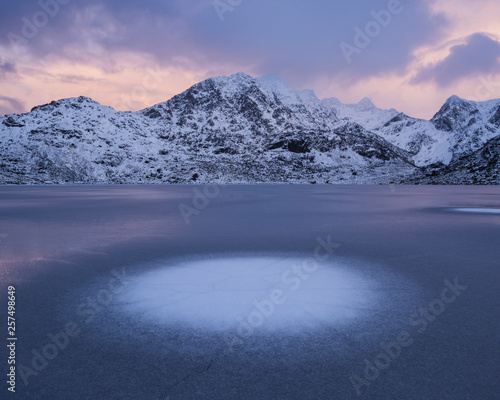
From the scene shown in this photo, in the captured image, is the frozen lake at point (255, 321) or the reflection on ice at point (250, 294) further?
the reflection on ice at point (250, 294)

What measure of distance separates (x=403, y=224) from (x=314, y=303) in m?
13.9

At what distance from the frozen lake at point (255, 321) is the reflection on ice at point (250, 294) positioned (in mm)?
40

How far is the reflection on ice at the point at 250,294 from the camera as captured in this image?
6.08 meters

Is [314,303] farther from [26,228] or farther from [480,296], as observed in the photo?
[26,228]

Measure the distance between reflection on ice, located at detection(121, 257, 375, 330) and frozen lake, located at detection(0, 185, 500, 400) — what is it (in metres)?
0.04

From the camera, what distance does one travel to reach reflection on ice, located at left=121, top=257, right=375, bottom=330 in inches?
239

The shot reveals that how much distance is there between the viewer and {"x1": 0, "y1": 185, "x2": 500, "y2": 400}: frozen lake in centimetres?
415

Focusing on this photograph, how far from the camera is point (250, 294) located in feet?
23.9

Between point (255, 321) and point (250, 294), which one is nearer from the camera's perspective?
point (255, 321)

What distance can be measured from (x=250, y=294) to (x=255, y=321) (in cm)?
134

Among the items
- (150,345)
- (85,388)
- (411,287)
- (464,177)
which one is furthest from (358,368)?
(464,177)

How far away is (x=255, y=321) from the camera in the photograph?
5945 millimetres

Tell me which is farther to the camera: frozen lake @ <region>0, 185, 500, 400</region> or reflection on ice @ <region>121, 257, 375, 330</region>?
reflection on ice @ <region>121, 257, 375, 330</region>

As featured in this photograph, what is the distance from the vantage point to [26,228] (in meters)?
17.0
